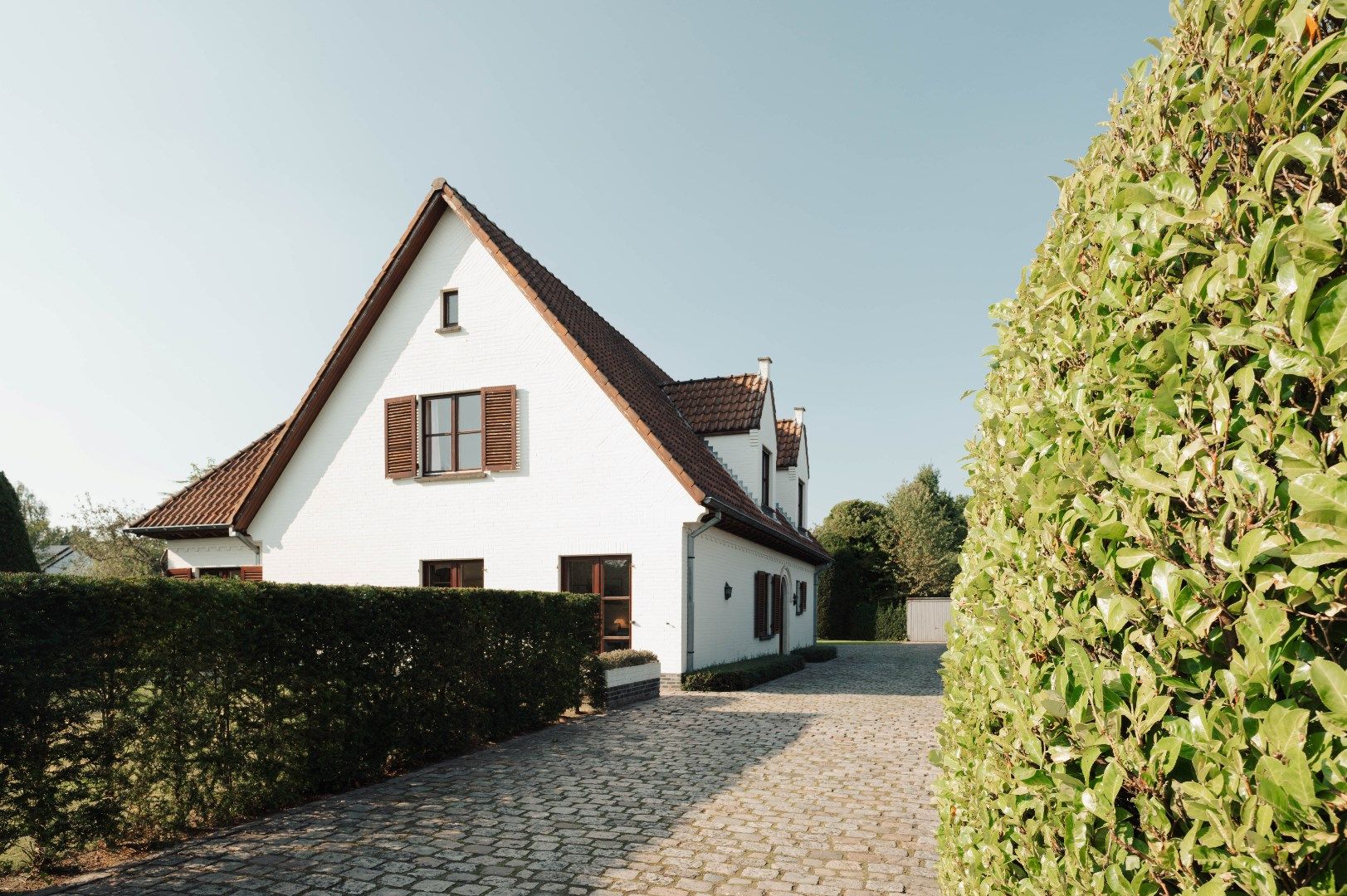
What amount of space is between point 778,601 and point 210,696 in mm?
17284

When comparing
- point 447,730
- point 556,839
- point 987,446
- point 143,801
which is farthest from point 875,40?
point 143,801

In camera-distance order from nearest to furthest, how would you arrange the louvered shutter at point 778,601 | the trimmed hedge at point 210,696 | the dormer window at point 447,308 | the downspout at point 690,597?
the trimmed hedge at point 210,696, the downspout at point 690,597, the dormer window at point 447,308, the louvered shutter at point 778,601

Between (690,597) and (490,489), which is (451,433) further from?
(690,597)

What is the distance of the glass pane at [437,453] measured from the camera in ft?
55.0

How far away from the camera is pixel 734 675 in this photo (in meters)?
14.6

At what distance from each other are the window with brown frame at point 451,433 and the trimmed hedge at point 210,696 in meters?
7.46

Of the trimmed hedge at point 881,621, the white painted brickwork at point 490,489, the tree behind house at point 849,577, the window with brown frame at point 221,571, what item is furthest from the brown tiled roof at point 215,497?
the trimmed hedge at point 881,621

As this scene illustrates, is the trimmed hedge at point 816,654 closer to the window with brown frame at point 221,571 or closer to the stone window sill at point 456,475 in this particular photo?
the stone window sill at point 456,475

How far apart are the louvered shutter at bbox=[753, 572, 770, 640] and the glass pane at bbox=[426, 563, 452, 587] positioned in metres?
7.17

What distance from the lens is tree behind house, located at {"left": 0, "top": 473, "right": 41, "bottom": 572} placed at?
58.3 ft

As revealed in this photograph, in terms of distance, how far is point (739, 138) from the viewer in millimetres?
11094

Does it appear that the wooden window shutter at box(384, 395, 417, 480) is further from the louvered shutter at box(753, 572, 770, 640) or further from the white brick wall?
the louvered shutter at box(753, 572, 770, 640)

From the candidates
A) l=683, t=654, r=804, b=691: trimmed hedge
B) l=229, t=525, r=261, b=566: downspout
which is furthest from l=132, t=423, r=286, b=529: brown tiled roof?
l=683, t=654, r=804, b=691: trimmed hedge

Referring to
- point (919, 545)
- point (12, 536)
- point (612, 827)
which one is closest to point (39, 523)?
point (12, 536)
